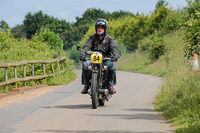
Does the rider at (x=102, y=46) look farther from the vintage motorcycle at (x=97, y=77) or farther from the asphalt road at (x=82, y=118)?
the asphalt road at (x=82, y=118)

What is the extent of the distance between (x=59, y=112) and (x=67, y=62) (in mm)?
16550

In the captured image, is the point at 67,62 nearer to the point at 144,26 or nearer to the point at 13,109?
the point at 13,109

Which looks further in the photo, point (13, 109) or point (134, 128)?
point (13, 109)

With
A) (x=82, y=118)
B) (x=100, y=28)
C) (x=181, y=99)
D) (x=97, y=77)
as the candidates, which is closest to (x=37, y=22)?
(x=100, y=28)

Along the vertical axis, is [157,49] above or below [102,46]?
above

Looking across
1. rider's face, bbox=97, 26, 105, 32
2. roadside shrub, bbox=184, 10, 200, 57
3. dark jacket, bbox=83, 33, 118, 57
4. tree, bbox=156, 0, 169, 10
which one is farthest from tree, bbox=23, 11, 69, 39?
rider's face, bbox=97, 26, 105, 32

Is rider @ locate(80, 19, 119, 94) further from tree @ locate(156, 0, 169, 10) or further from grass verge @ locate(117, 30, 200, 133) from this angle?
tree @ locate(156, 0, 169, 10)

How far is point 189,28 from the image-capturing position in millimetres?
12242

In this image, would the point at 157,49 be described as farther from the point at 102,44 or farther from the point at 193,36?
the point at 102,44

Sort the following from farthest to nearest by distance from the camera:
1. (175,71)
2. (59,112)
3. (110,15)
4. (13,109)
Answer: (110,15) → (175,71) → (13,109) → (59,112)

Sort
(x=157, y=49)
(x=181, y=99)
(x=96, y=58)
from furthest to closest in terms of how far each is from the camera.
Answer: (x=157, y=49) → (x=96, y=58) → (x=181, y=99)

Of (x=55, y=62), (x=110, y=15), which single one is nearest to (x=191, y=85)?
(x=55, y=62)

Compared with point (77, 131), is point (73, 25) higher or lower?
higher

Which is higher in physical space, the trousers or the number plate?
the number plate
